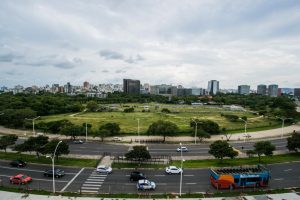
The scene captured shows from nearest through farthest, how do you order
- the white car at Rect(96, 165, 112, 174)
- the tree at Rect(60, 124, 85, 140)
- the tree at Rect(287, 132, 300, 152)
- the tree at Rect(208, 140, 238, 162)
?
1. the white car at Rect(96, 165, 112, 174)
2. the tree at Rect(208, 140, 238, 162)
3. the tree at Rect(287, 132, 300, 152)
4. the tree at Rect(60, 124, 85, 140)

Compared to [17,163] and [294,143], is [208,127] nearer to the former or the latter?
[294,143]

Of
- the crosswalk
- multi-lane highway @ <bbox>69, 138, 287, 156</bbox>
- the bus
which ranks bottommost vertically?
the crosswalk

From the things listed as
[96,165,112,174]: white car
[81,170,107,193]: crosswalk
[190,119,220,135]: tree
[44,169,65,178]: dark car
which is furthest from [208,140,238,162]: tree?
[190,119,220,135]: tree

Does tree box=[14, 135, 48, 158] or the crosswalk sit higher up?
tree box=[14, 135, 48, 158]

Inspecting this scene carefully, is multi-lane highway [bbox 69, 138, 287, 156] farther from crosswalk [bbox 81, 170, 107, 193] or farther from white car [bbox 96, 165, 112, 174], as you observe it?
crosswalk [bbox 81, 170, 107, 193]

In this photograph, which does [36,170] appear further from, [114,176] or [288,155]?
[288,155]

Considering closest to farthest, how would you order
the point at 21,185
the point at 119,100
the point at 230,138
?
the point at 21,185 → the point at 230,138 → the point at 119,100

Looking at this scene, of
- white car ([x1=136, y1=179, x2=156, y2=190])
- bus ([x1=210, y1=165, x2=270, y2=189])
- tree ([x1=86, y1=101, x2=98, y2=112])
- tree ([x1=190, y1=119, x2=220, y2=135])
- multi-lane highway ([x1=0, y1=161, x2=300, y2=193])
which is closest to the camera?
white car ([x1=136, y1=179, x2=156, y2=190])

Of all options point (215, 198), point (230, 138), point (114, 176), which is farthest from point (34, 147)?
point (230, 138)
